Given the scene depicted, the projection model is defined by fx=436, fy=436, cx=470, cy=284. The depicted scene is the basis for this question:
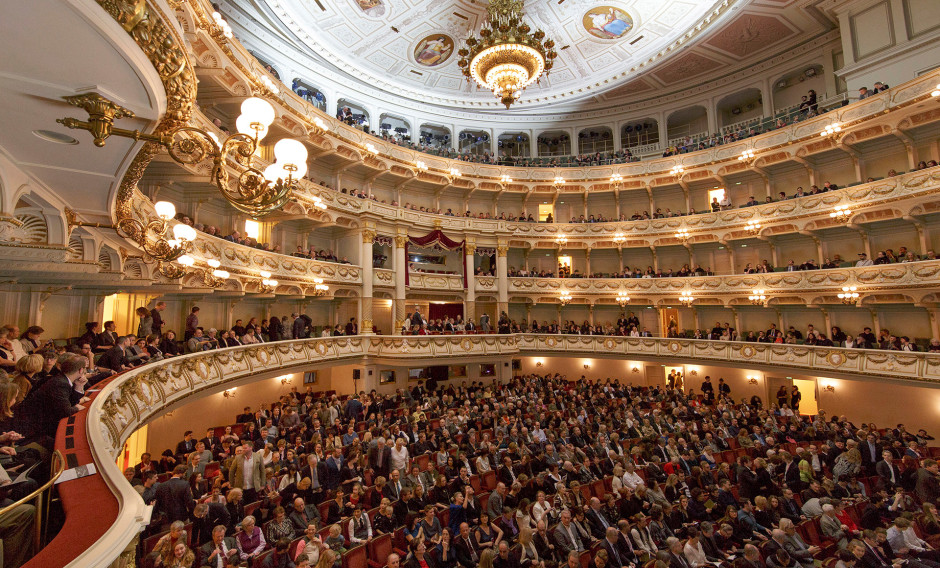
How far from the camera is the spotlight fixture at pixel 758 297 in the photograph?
19.0 m

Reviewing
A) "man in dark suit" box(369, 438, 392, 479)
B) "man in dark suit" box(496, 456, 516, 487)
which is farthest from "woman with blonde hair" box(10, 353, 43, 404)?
"man in dark suit" box(496, 456, 516, 487)

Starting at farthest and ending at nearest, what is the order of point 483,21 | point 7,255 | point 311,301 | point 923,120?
point 483,21 → point 311,301 → point 923,120 → point 7,255

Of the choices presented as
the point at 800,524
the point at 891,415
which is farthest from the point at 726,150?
the point at 800,524

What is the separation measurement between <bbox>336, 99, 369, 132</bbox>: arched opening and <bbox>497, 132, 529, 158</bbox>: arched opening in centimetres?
876

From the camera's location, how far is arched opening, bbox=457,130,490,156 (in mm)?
27328

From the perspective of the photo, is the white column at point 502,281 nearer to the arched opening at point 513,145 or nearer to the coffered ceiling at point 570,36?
the arched opening at point 513,145

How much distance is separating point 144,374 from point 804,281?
71.5 feet

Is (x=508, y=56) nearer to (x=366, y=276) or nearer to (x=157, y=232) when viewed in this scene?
(x=366, y=276)

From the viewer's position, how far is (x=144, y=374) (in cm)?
682

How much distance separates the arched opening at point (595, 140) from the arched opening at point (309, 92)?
15687 mm

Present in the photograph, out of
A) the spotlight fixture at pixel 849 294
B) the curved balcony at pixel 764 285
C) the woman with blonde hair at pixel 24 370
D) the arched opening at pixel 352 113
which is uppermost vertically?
the arched opening at pixel 352 113

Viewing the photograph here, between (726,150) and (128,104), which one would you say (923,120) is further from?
(128,104)

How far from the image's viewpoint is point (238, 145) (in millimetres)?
3717

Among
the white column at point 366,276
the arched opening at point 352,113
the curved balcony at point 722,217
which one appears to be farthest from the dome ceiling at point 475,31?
the white column at point 366,276
